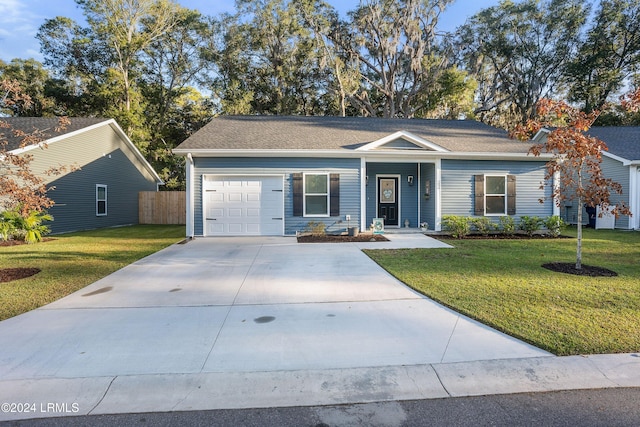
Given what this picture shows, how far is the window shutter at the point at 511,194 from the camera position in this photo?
1254cm

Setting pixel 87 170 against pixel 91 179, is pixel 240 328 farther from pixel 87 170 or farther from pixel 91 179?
pixel 91 179

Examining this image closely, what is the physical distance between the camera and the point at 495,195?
12.6m

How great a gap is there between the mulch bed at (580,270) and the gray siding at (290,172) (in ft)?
20.4

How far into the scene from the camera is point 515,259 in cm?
781

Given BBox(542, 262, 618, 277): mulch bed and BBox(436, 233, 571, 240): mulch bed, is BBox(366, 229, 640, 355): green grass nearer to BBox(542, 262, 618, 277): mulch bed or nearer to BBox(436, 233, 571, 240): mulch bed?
BBox(542, 262, 618, 277): mulch bed

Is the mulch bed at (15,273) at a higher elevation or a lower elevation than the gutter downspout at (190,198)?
lower

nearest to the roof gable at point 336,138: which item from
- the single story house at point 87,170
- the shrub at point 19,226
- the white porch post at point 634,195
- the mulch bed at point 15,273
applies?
the white porch post at point 634,195

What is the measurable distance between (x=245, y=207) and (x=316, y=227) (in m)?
2.52

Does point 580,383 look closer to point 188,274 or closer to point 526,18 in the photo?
point 188,274

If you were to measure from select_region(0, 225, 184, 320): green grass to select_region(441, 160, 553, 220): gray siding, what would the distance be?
9573 mm

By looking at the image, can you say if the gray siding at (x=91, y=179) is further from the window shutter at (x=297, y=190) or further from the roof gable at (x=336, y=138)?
the window shutter at (x=297, y=190)

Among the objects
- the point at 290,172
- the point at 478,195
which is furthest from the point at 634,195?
the point at 290,172

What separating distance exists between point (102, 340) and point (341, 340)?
8.41 feet

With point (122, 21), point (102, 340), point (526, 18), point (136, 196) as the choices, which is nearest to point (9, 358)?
point (102, 340)
